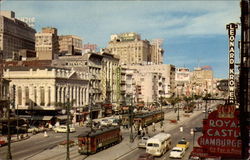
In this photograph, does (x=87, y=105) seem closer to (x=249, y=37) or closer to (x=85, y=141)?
(x=85, y=141)

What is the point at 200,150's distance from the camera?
17.0 metres

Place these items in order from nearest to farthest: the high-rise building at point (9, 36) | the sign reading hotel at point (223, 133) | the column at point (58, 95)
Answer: the sign reading hotel at point (223, 133) → the column at point (58, 95) → the high-rise building at point (9, 36)

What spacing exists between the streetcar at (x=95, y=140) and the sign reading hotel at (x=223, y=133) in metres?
24.4

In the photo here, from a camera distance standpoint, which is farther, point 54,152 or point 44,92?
point 44,92

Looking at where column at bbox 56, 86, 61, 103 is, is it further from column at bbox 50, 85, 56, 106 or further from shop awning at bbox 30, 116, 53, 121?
shop awning at bbox 30, 116, 53, 121

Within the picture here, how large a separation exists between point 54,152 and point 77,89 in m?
43.0

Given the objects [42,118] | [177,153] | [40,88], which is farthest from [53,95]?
[177,153]

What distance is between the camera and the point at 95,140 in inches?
1596

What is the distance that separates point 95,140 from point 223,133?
25947 mm

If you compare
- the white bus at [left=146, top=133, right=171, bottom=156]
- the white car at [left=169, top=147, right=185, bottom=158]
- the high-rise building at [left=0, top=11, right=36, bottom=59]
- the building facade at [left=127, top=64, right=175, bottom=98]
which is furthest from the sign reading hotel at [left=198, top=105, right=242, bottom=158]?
the high-rise building at [left=0, top=11, right=36, bottom=59]

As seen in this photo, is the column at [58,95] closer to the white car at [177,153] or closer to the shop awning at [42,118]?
the shop awning at [42,118]

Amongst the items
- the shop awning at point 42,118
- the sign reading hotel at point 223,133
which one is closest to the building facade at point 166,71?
the shop awning at point 42,118

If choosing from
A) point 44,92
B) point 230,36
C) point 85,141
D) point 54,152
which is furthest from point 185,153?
point 44,92

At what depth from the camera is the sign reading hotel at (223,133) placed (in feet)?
52.6
